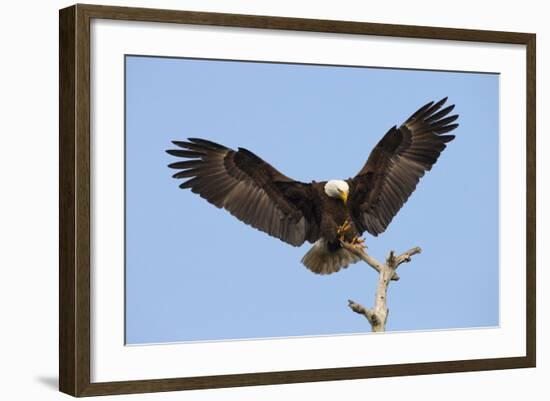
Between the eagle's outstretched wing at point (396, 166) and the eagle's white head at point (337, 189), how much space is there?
0.10 ft

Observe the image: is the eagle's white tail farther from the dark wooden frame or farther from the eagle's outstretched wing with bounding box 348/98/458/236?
the dark wooden frame

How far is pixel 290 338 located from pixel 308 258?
266mm

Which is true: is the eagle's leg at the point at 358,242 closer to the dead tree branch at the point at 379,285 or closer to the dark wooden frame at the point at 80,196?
the dead tree branch at the point at 379,285

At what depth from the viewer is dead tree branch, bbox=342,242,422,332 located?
4566mm

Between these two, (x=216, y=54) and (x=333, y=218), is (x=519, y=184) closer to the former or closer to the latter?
(x=333, y=218)

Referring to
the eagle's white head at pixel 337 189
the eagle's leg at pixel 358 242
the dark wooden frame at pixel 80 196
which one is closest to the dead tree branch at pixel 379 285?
the eagle's leg at pixel 358 242

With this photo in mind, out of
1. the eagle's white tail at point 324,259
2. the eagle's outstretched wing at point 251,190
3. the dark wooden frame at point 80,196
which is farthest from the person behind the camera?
the eagle's white tail at point 324,259

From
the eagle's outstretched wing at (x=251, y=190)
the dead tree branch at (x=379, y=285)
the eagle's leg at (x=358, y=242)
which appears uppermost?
the eagle's outstretched wing at (x=251, y=190)

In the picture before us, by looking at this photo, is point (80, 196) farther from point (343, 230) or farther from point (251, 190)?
point (343, 230)

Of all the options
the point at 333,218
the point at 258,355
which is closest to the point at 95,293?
the point at 258,355

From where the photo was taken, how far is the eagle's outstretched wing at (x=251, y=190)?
4.36 m

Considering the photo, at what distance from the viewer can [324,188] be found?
451cm

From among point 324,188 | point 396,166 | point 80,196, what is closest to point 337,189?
point 324,188

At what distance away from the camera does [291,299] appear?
446cm
